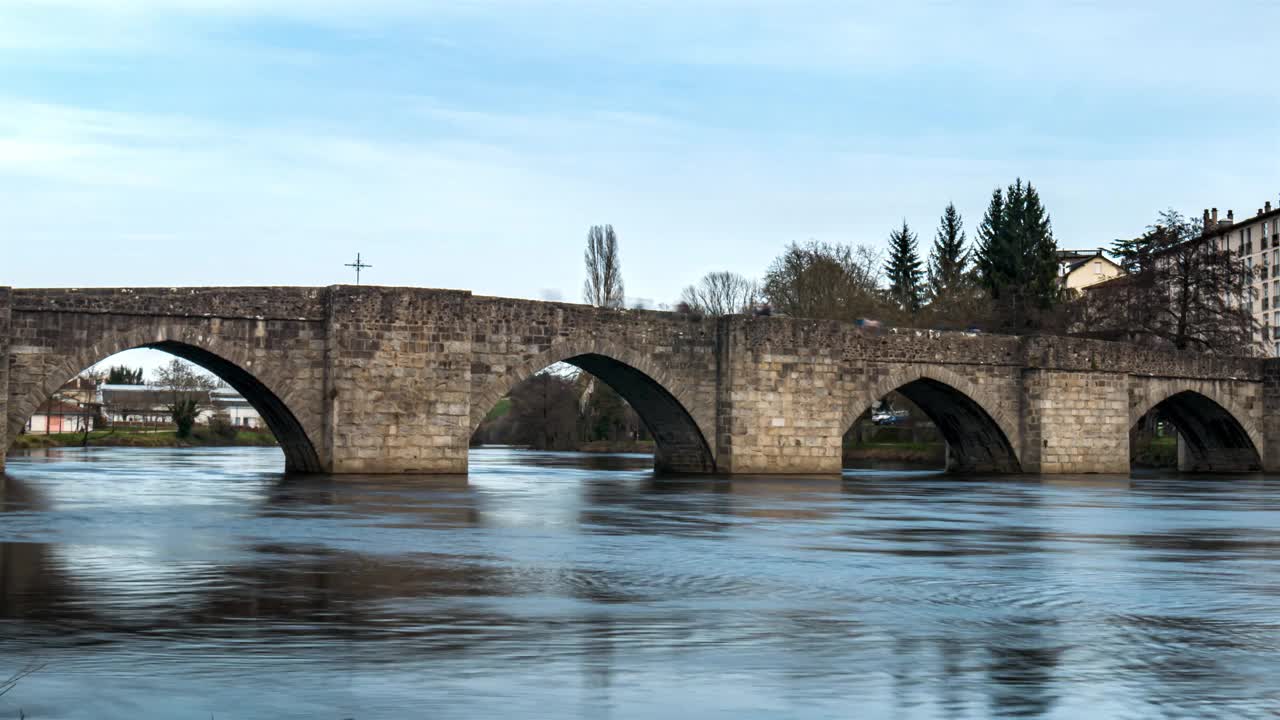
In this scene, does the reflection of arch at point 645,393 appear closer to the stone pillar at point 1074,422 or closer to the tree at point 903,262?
the stone pillar at point 1074,422

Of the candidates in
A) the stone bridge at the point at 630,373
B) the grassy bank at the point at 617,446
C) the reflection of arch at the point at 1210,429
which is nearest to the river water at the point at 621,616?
the stone bridge at the point at 630,373

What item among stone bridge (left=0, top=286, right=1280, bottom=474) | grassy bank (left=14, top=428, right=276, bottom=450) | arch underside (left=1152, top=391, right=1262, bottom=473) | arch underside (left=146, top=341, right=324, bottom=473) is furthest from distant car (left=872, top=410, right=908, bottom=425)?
arch underside (left=146, top=341, right=324, bottom=473)

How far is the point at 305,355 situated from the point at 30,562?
59.5 ft

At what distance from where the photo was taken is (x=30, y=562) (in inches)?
408

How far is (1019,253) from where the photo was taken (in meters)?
71.4

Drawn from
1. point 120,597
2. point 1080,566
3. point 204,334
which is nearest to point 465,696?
point 120,597

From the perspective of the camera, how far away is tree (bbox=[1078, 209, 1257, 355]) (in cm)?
5059

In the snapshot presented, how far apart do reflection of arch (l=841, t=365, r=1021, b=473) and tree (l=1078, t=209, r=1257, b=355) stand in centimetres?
1371

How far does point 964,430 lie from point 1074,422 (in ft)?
9.14

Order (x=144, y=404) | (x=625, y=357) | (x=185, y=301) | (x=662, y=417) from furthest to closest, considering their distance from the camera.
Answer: (x=144, y=404)
(x=662, y=417)
(x=625, y=357)
(x=185, y=301)

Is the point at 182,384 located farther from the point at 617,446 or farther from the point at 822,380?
the point at 822,380

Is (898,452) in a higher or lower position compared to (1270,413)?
lower

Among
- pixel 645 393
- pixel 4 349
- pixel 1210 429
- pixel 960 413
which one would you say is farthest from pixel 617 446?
pixel 4 349

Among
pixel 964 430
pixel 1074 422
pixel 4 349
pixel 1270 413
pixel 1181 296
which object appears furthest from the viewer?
pixel 1181 296
